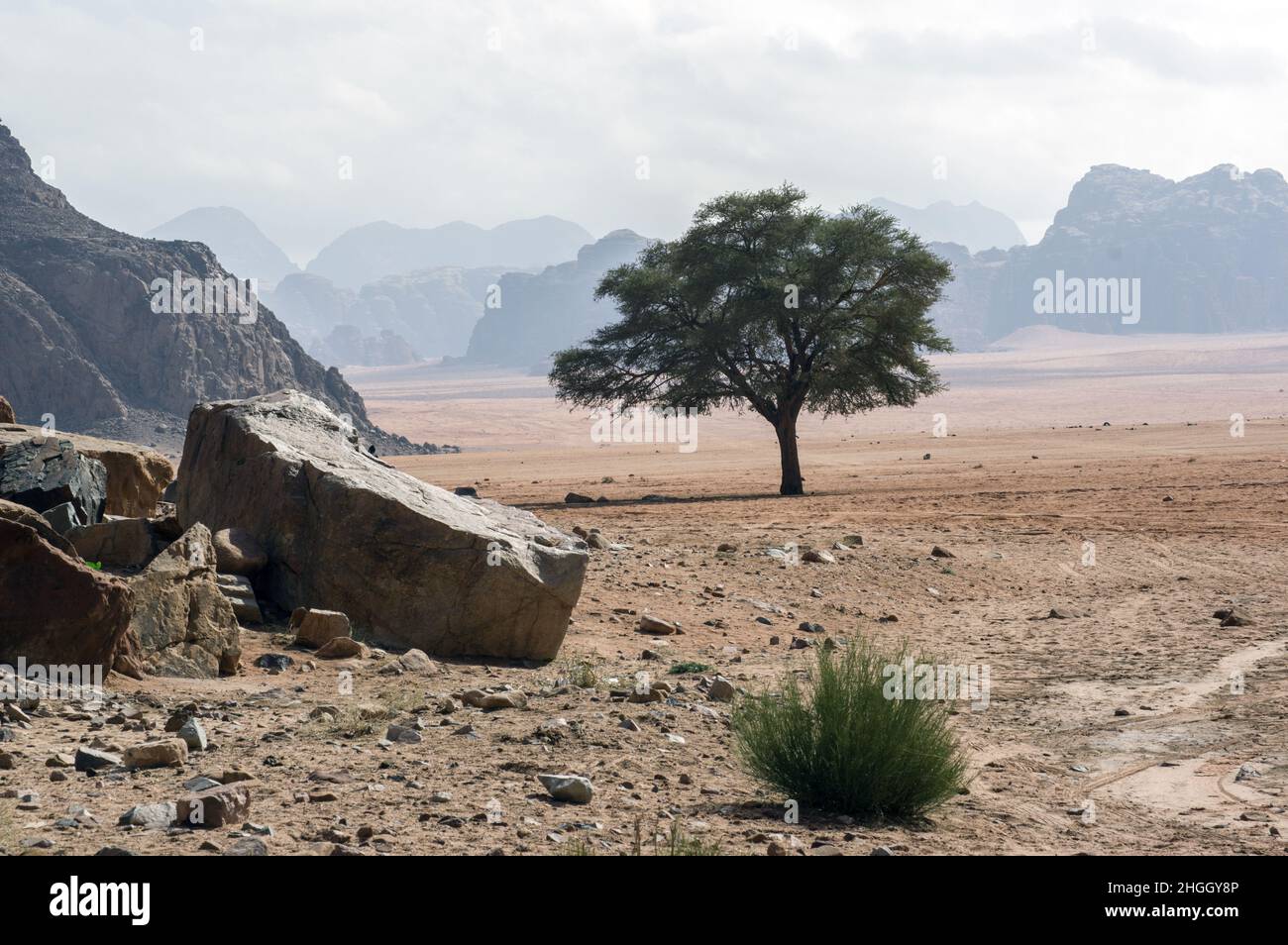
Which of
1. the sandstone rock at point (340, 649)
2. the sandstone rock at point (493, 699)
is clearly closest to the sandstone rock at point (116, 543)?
the sandstone rock at point (340, 649)

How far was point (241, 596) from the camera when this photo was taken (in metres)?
10.1

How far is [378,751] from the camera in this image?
6891mm

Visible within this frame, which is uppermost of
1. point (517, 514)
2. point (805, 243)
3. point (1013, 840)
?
point (805, 243)

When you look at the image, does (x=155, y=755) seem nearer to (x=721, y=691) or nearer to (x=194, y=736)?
(x=194, y=736)

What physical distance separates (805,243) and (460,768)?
1060 inches

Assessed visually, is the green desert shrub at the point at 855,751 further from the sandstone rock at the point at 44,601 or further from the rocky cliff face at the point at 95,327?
the rocky cliff face at the point at 95,327

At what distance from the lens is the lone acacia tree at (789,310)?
1209 inches

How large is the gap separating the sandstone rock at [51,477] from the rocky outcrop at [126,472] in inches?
51.2

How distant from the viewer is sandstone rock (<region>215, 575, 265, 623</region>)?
9992mm

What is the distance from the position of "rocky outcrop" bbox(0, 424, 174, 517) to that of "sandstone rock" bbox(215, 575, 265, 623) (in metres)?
3.64

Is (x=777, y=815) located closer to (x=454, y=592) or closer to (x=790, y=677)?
(x=790, y=677)
